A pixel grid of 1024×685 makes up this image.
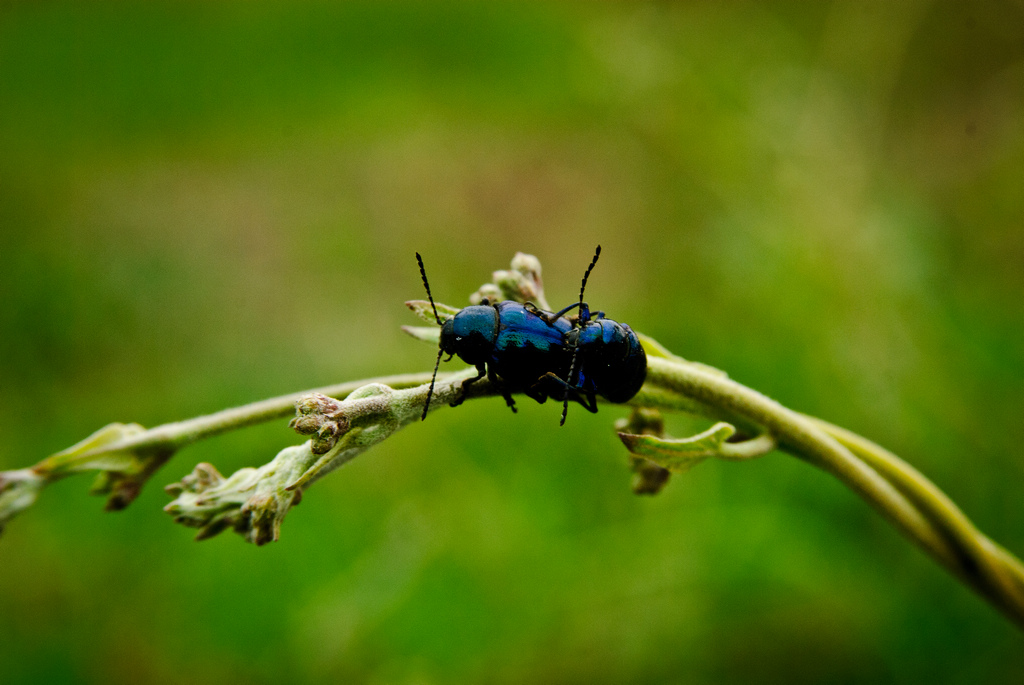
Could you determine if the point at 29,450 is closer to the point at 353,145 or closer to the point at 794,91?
the point at 353,145

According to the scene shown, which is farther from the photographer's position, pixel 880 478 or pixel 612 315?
pixel 612 315

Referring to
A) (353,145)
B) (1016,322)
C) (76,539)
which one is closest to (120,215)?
(353,145)

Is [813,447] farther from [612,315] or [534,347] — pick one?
[612,315]

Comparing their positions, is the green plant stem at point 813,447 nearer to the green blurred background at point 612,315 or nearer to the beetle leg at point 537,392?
the beetle leg at point 537,392

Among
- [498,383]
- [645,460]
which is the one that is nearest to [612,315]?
[645,460]

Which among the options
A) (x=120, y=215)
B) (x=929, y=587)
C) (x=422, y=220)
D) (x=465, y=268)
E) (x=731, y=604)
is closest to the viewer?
(x=929, y=587)

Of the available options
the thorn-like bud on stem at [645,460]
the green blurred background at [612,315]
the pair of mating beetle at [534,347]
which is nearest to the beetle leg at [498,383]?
the pair of mating beetle at [534,347]
